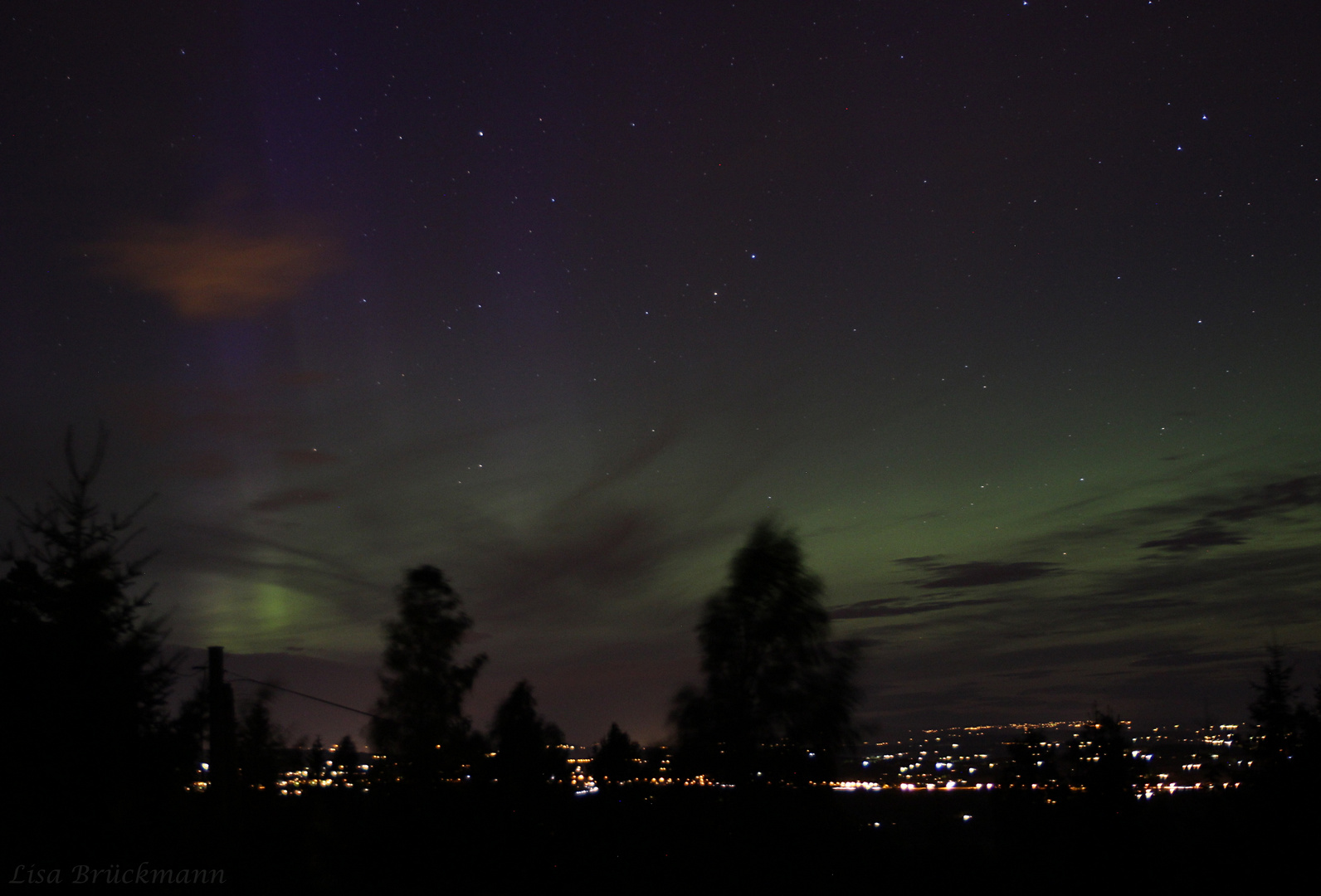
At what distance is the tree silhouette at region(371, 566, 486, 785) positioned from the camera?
29594 millimetres

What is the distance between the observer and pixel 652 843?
66.6 feet

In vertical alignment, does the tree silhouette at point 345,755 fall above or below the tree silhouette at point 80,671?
below

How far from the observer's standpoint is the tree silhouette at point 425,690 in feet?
97.1

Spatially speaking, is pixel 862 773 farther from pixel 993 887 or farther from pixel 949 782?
pixel 949 782

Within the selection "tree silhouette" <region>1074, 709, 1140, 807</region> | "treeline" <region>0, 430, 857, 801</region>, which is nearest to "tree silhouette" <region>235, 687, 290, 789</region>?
"treeline" <region>0, 430, 857, 801</region>

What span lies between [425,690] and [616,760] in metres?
6.47

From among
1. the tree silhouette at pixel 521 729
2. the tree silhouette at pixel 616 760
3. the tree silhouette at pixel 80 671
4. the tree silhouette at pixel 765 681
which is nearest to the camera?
the tree silhouette at pixel 80 671

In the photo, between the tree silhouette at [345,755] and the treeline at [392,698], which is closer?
the treeline at [392,698]

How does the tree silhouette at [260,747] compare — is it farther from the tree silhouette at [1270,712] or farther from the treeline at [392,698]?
the tree silhouette at [1270,712]

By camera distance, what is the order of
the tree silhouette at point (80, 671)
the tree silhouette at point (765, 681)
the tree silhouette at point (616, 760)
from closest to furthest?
the tree silhouette at point (80, 671), the tree silhouette at point (765, 681), the tree silhouette at point (616, 760)

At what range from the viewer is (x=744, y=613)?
838 inches

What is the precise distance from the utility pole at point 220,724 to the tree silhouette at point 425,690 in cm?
1552

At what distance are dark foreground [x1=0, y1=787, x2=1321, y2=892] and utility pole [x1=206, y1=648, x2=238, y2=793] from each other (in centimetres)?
41

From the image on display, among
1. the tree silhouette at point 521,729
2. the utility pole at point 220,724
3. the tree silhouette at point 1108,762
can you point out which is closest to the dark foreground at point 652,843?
the utility pole at point 220,724
